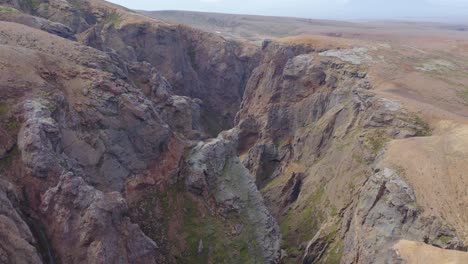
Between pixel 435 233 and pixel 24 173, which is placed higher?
pixel 24 173

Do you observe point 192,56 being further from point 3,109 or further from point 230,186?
point 3,109

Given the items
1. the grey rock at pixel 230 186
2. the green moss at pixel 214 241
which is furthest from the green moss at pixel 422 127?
the green moss at pixel 214 241

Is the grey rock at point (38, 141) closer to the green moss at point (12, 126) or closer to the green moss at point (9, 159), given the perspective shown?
the green moss at point (9, 159)

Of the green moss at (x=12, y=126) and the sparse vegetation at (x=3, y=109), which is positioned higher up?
the sparse vegetation at (x=3, y=109)

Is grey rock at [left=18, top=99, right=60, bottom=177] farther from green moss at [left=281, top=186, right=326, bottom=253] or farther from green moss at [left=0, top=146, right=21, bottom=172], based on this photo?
green moss at [left=281, top=186, right=326, bottom=253]

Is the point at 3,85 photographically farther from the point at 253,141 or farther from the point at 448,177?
the point at 253,141

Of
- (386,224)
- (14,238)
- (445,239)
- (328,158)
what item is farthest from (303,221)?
(14,238)

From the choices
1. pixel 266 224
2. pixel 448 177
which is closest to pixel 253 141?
pixel 266 224

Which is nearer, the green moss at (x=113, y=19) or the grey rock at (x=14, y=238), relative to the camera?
the grey rock at (x=14, y=238)

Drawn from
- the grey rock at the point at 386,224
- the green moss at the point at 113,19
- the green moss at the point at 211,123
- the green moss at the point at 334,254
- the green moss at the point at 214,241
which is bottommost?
the green moss at the point at 211,123
